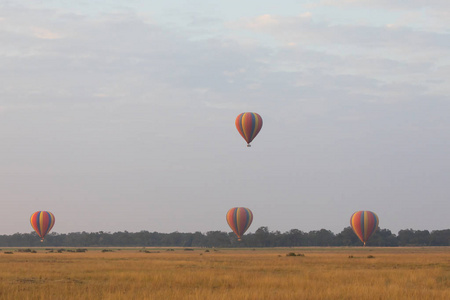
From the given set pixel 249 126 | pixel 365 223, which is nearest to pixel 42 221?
pixel 249 126

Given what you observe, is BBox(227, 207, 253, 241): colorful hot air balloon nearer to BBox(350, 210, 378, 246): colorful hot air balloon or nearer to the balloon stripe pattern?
BBox(350, 210, 378, 246): colorful hot air balloon

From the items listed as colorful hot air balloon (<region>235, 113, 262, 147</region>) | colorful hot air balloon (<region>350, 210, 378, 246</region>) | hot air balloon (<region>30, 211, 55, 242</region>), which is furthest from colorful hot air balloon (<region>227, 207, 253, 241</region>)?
hot air balloon (<region>30, 211, 55, 242</region>)

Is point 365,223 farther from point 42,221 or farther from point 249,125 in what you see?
point 42,221

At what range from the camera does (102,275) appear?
35.8 metres

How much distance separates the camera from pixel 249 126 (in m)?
82.6

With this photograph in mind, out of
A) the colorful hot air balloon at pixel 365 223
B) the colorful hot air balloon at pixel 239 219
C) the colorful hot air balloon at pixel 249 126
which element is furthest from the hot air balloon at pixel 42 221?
the colorful hot air balloon at pixel 365 223

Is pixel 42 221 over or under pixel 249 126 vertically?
under

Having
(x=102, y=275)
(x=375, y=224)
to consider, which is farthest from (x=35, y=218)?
(x=102, y=275)

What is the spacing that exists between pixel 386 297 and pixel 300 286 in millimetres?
6046

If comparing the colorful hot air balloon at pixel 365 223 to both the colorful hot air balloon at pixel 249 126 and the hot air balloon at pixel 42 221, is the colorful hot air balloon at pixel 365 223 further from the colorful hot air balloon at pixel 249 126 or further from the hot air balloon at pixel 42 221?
the hot air balloon at pixel 42 221

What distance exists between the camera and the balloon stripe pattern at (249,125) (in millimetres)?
82562

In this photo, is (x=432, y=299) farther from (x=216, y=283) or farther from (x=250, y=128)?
(x=250, y=128)

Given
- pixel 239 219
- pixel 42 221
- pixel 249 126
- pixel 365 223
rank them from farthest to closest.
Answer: pixel 42 221 < pixel 239 219 < pixel 365 223 < pixel 249 126

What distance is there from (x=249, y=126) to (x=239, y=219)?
25102mm
